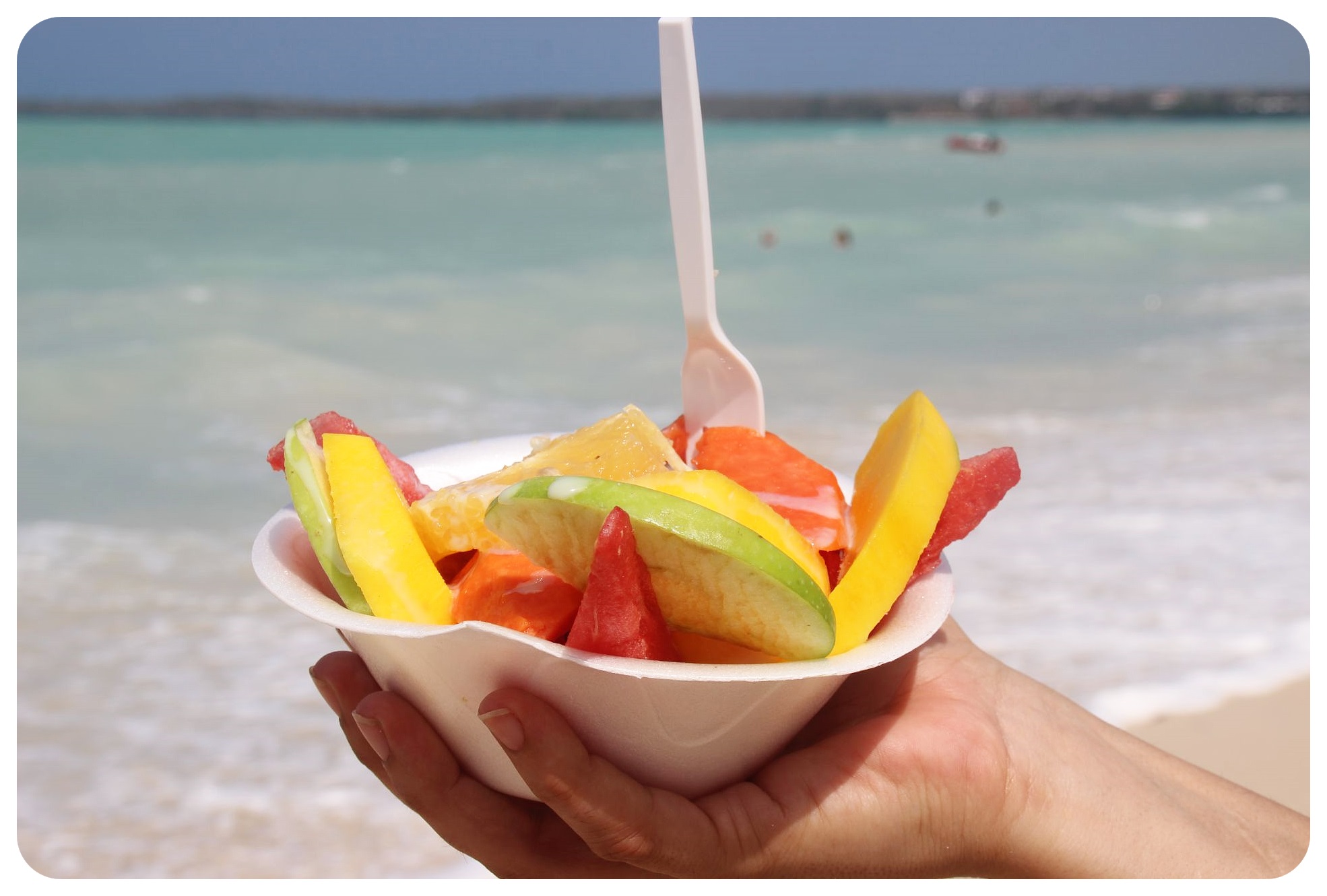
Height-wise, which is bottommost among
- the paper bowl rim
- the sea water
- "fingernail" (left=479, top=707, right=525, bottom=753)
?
the sea water

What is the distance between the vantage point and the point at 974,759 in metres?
1.60

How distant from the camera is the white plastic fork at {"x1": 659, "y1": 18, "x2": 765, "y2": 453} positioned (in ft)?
5.76

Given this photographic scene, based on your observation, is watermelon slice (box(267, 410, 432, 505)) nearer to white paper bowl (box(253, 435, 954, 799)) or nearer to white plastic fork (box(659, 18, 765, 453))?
white paper bowl (box(253, 435, 954, 799))

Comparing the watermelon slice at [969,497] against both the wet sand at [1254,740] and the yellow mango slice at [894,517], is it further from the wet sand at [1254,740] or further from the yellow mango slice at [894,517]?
the wet sand at [1254,740]

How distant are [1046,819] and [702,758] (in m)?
0.59

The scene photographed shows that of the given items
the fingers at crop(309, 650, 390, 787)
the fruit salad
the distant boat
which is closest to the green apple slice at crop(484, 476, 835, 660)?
the fruit salad

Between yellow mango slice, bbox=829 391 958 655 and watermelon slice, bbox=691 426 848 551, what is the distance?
0.04 metres

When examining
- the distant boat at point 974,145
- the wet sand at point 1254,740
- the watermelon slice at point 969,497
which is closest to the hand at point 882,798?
the watermelon slice at point 969,497

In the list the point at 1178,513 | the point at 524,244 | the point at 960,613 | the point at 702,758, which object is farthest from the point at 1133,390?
the point at 524,244

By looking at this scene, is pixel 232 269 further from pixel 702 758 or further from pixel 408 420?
pixel 702 758

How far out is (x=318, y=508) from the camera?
145 centimetres

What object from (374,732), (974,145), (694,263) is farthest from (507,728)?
(974,145)

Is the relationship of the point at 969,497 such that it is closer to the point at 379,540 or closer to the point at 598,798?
the point at 598,798

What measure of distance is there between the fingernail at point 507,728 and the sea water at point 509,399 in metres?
1.50
